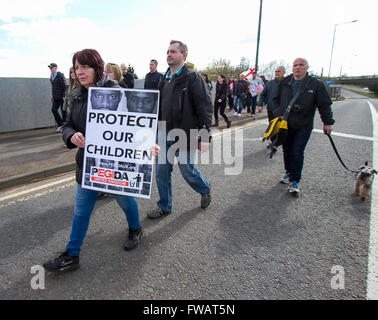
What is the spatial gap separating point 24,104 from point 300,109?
8281 millimetres

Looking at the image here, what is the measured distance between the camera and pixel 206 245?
8.27 ft

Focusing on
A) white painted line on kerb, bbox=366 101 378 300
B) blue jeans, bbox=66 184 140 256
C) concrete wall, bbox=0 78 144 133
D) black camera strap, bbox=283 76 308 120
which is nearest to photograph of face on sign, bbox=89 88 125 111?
blue jeans, bbox=66 184 140 256

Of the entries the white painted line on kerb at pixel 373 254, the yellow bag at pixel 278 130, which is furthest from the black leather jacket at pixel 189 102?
the white painted line on kerb at pixel 373 254

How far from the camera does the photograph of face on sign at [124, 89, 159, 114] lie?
1974mm

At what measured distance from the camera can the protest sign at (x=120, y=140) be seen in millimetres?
1997

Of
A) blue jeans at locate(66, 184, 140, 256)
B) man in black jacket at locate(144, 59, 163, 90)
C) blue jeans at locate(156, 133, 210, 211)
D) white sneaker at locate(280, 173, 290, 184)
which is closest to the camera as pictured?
blue jeans at locate(66, 184, 140, 256)

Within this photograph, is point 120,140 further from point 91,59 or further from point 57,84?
point 57,84

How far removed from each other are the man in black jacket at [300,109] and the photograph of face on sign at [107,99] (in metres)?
2.64

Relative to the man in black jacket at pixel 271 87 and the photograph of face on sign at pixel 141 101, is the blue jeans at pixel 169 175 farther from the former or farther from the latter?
the man in black jacket at pixel 271 87

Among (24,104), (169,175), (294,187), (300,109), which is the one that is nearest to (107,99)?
(169,175)

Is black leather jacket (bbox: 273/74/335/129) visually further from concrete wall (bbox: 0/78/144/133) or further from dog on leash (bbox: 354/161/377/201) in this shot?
concrete wall (bbox: 0/78/144/133)

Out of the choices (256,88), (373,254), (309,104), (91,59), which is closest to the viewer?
(91,59)

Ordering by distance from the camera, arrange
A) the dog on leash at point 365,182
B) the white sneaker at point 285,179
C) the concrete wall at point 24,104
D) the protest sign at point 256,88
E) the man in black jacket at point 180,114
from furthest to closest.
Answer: the protest sign at point 256,88 → the concrete wall at point 24,104 → the white sneaker at point 285,179 → the dog on leash at point 365,182 → the man in black jacket at point 180,114

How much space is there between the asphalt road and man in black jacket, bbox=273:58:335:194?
0.54 m
